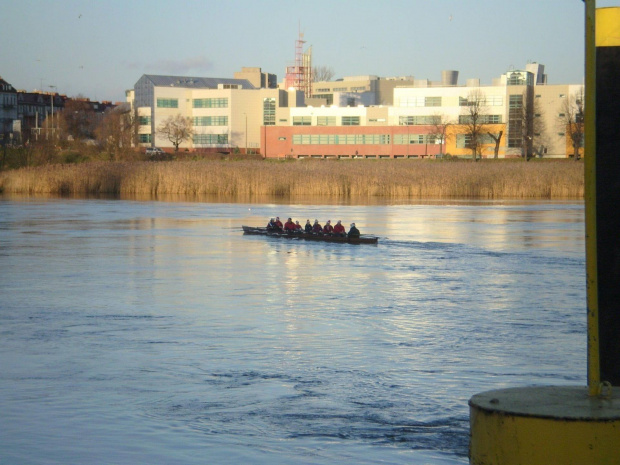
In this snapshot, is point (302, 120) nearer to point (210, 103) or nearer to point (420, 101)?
point (210, 103)

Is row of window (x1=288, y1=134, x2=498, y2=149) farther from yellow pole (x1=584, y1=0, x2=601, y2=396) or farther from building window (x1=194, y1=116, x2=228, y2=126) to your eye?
yellow pole (x1=584, y1=0, x2=601, y2=396)

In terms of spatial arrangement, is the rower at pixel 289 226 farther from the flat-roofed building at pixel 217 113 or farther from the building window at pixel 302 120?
the flat-roofed building at pixel 217 113

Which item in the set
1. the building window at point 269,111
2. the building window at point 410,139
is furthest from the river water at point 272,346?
the building window at point 269,111

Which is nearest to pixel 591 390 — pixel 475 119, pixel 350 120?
pixel 475 119

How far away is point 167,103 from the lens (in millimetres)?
129250

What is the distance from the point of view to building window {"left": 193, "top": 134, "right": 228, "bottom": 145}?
128 metres

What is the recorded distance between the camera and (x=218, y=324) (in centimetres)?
1530

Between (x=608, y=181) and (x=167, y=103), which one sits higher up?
(x=167, y=103)

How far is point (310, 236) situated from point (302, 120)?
305 feet

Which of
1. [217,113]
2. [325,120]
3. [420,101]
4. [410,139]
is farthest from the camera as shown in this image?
[217,113]

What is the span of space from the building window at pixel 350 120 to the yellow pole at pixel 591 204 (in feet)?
383

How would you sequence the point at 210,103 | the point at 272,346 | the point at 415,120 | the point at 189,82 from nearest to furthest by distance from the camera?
the point at 272,346 < the point at 415,120 < the point at 210,103 < the point at 189,82

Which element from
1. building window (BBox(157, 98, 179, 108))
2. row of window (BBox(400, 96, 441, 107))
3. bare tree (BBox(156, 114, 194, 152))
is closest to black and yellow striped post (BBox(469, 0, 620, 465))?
row of window (BBox(400, 96, 441, 107))

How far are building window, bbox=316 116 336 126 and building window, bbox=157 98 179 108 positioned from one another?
2203 cm
